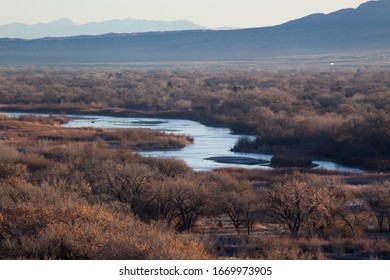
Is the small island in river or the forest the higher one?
the forest

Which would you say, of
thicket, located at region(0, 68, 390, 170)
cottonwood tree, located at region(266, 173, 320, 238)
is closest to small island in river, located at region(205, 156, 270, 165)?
thicket, located at region(0, 68, 390, 170)

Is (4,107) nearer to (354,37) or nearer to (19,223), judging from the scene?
(19,223)

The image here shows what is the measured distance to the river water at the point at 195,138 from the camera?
39312 millimetres

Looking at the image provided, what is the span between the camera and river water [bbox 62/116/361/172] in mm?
39312

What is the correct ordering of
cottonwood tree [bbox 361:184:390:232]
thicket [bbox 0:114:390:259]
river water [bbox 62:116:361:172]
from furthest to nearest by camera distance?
river water [bbox 62:116:361:172] → cottonwood tree [bbox 361:184:390:232] → thicket [bbox 0:114:390:259]

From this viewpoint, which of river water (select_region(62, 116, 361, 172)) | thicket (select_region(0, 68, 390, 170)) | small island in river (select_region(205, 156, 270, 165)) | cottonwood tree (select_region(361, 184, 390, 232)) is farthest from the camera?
thicket (select_region(0, 68, 390, 170))

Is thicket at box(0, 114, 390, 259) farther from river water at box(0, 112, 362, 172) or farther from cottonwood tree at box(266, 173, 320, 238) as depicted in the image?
river water at box(0, 112, 362, 172)

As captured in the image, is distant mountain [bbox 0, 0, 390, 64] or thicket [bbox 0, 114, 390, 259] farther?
distant mountain [bbox 0, 0, 390, 64]

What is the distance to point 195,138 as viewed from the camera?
48.7m

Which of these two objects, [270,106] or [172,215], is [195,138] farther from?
[172,215]

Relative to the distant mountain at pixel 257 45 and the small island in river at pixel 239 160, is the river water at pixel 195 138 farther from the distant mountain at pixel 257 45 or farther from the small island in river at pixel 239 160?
the distant mountain at pixel 257 45

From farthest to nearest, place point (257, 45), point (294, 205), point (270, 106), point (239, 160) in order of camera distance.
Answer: point (257, 45)
point (270, 106)
point (239, 160)
point (294, 205)

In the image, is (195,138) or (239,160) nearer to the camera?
(239,160)

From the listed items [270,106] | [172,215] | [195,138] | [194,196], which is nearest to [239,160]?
[195,138]
